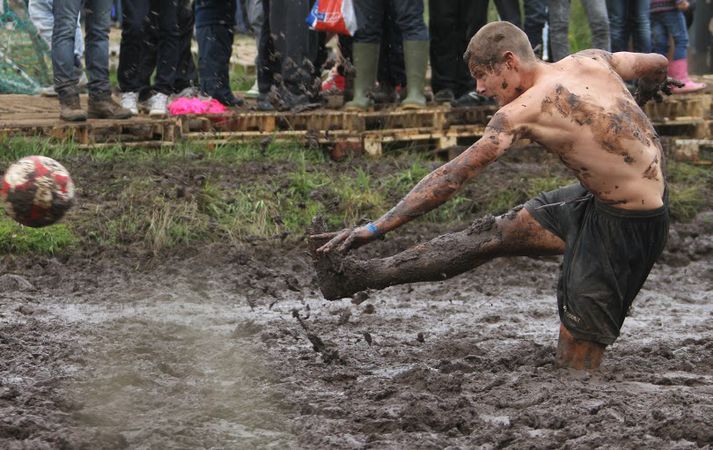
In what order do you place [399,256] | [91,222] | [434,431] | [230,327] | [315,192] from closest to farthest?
[434,431], [399,256], [230,327], [91,222], [315,192]

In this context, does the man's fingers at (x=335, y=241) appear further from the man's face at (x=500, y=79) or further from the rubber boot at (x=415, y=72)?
the rubber boot at (x=415, y=72)

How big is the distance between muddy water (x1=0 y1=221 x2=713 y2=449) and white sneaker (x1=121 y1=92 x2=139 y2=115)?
7.57 feet

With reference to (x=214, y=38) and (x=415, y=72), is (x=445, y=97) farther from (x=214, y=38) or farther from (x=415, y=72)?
(x=214, y=38)

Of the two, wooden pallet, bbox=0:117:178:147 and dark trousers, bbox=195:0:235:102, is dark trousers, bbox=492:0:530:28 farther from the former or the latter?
wooden pallet, bbox=0:117:178:147

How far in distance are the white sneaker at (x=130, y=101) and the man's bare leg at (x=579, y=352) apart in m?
5.42

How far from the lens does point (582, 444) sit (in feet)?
16.2

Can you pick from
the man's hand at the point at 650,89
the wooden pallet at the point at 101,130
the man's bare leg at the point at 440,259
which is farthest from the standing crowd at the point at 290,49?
the man's bare leg at the point at 440,259

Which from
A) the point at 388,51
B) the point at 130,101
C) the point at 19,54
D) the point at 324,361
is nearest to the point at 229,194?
the point at 130,101

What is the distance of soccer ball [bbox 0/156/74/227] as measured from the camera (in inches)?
249

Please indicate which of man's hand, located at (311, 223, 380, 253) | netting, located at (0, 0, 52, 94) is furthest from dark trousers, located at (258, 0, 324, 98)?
man's hand, located at (311, 223, 380, 253)

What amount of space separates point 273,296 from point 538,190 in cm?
276

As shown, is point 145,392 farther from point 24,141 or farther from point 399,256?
point 24,141

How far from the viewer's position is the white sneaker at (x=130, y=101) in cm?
1030

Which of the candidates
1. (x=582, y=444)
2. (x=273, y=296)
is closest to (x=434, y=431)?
(x=582, y=444)
